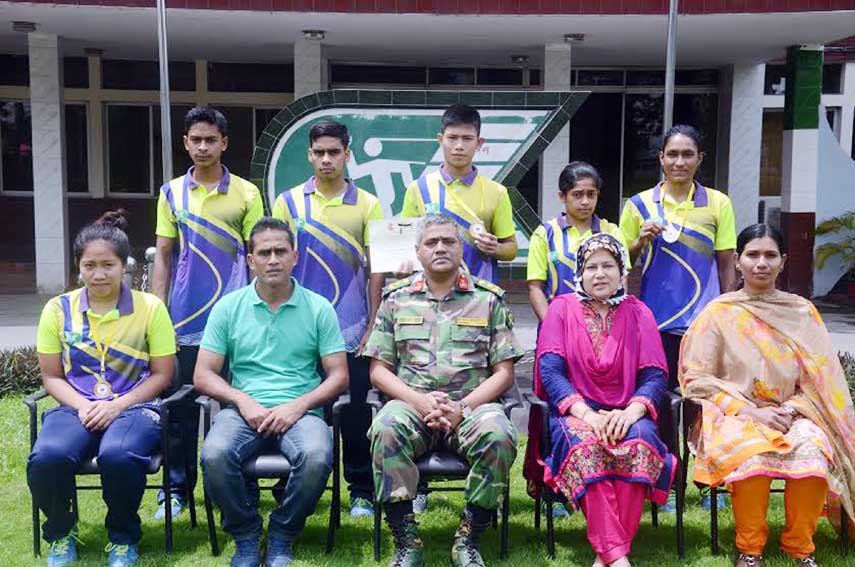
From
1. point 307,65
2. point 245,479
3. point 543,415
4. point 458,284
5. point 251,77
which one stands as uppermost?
point 251,77

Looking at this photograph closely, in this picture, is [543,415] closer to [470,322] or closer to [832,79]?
[470,322]

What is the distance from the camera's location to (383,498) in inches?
132

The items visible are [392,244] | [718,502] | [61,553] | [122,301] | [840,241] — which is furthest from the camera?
[840,241]

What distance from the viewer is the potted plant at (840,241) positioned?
10633 mm

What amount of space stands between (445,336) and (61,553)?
177 cm

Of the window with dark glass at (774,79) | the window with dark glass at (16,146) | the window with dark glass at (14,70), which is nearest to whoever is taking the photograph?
the window with dark glass at (14,70)

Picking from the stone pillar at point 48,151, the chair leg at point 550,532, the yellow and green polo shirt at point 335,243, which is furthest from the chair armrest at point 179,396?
the stone pillar at point 48,151

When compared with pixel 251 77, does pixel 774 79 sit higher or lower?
higher

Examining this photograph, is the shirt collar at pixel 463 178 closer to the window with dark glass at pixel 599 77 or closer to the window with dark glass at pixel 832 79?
the window with dark glass at pixel 599 77

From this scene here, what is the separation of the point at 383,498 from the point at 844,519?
1.91 m

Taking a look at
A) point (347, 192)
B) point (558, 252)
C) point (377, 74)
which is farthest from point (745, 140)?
point (347, 192)

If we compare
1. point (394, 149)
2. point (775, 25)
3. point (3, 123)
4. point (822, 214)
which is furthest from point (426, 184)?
point (3, 123)

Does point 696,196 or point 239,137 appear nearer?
point 696,196

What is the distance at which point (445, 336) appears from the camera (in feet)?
11.9
